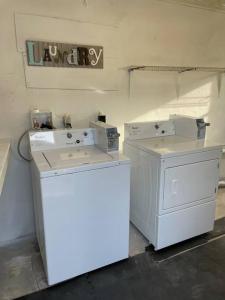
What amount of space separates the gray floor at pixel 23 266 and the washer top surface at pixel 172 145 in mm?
916

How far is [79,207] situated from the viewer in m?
1.60

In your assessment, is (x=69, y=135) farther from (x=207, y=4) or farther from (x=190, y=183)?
(x=207, y=4)

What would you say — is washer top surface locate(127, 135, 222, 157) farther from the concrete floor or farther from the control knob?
the concrete floor

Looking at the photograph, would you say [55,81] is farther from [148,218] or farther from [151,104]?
[148,218]

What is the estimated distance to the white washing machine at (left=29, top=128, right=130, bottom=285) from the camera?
1508 millimetres

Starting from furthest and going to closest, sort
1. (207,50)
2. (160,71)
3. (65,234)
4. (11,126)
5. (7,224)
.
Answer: (207,50)
(160,71)
(7,224)
(11,126)
(65,234)

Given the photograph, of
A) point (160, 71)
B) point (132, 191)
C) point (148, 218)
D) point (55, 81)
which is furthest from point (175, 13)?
point (148, 218)

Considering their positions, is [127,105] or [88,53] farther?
[127,105]

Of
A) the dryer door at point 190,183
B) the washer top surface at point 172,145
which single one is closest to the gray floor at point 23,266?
the dryer door at point 190,183

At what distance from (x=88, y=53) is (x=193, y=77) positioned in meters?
1.38

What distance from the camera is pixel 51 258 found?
160 centimetres

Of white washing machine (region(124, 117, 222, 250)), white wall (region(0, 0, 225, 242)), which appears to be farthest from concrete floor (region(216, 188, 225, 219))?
white wall (region(0, 0, 225, 242))

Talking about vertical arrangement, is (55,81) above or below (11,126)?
above

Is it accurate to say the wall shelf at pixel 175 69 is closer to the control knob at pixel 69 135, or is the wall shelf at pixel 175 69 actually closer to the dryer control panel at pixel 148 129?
the dryer control panel at pixel 148 129
